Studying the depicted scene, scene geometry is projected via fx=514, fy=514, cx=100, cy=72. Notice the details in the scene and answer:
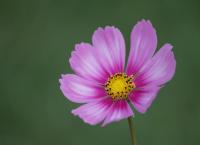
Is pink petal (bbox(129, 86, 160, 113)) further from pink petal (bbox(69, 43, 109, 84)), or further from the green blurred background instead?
the green blurred background

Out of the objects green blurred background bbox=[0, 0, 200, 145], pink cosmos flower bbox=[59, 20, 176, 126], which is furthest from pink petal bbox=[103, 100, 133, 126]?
green blurred background bbox=[0, 0, 200, 145]

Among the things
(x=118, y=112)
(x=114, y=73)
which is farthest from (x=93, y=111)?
(x=114, y=73)

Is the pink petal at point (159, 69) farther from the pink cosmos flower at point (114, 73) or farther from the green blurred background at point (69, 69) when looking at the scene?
the green blurred background at point (69, 69)

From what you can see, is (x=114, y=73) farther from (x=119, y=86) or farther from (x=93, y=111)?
(x=93, y=111)

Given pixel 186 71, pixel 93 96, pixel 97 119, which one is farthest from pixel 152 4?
pixel 97 119

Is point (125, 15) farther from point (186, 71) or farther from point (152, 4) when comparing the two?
point (186, 71)

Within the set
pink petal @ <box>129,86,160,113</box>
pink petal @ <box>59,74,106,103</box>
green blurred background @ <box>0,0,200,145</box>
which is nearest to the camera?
pink petal @ <box>129,86,160,113</box>

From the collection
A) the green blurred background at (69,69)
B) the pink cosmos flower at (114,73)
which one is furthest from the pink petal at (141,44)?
the green blurred background at (69,69)
